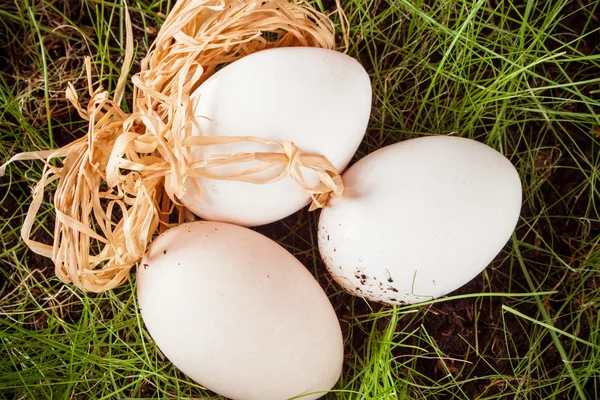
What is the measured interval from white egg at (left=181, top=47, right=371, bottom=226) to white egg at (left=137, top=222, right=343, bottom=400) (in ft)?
0.24

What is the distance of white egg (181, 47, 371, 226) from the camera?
83 centimetres

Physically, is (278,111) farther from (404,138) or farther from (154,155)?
(404,138)

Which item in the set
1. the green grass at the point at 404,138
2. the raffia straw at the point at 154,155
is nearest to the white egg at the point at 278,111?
the raffia straw at the point at 154,155

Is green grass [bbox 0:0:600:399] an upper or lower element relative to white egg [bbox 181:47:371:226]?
lower

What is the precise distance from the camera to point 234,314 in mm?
820

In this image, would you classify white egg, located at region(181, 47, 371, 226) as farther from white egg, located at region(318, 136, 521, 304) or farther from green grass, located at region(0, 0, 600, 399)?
green grass, located at region(0, 0, 600, 399)

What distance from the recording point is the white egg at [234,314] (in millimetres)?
822

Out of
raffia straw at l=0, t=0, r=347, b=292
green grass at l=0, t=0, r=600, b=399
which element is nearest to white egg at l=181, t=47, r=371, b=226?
raffia straw at l=0, t=0, r=347, b=292

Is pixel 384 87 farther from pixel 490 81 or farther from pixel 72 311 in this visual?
pixel 72 311

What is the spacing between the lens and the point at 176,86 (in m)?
0.89

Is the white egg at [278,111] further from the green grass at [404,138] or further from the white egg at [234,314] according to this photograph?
the green grass at [404,138]

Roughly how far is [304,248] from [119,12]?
1.87 feet

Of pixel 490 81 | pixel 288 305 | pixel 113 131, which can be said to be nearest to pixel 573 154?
pixel 490 81

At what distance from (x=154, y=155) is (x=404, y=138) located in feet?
1.48
